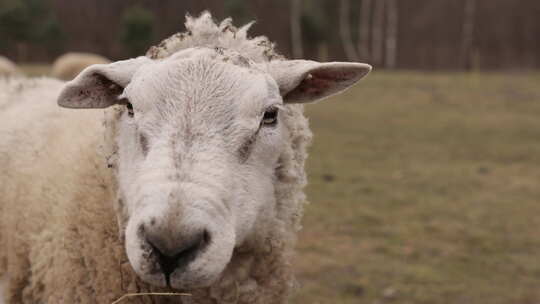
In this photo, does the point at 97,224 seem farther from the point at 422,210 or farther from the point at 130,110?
the point at 422,210

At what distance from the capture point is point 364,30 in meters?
29.9

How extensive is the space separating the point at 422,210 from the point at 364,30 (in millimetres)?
24027

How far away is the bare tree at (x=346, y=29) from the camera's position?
98.1 feet

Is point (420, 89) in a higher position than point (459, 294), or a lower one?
lower

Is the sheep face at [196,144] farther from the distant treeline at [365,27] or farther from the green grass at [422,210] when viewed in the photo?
the distant treeline at [365,27]

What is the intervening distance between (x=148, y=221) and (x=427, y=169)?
293 inches

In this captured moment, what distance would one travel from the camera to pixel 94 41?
2812 cm

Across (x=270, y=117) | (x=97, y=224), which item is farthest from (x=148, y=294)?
(x=270, y=117)

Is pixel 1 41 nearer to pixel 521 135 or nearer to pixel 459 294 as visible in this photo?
pixel 521 135

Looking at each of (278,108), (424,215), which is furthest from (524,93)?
(278,108)

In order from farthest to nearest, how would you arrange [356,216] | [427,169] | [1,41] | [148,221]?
[1,41] → [427,169] → [356,216] → [148,221]

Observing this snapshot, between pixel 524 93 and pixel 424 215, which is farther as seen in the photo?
pixel 524 93

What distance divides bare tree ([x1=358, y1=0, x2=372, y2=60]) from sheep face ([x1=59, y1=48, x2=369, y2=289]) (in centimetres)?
2762

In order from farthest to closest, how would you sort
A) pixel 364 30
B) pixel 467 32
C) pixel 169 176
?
pixel 364 30
pixel 467 32
pixel 169 176
